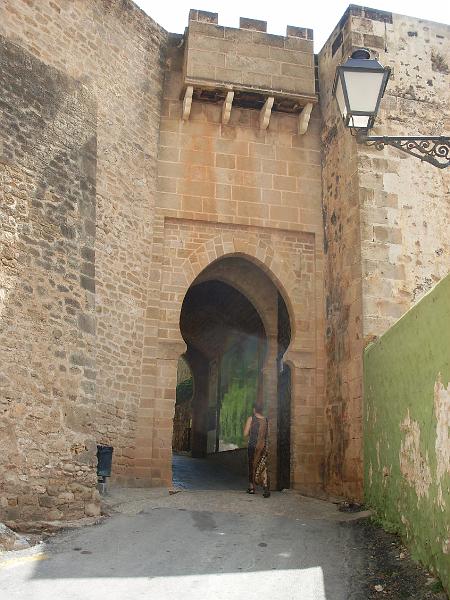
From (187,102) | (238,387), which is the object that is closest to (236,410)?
(238,387)

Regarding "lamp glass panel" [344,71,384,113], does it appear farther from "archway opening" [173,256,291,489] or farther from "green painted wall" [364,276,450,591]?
"archway opening" [173,256,291,489]

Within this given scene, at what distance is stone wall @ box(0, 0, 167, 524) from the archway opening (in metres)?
2.19

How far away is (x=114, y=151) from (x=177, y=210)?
4.57 ft

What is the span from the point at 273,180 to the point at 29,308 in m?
5.42

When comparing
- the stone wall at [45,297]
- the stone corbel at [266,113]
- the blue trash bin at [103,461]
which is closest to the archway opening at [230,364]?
the stone corbel at [266,113]

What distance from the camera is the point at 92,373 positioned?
25.3ft

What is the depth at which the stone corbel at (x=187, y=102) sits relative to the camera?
1083 cm

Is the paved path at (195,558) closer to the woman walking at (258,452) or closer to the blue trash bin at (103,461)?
the blue trash bin at (103,461)

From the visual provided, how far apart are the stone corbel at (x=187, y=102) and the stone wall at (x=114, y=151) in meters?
0.47

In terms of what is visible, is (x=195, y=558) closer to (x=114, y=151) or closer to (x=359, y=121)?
(x=359, y=121)

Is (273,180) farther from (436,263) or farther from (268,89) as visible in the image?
(436,263)

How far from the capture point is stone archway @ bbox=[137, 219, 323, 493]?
382 inches

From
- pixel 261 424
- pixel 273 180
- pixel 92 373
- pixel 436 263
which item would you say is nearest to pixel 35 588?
pixel 92 373

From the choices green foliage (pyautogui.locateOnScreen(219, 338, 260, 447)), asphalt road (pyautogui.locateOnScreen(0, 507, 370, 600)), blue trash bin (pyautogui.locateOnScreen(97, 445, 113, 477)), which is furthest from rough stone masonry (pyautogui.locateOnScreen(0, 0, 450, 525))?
green foliage (pyautogui.locateOnScreen(219, 338, 260, 447))
